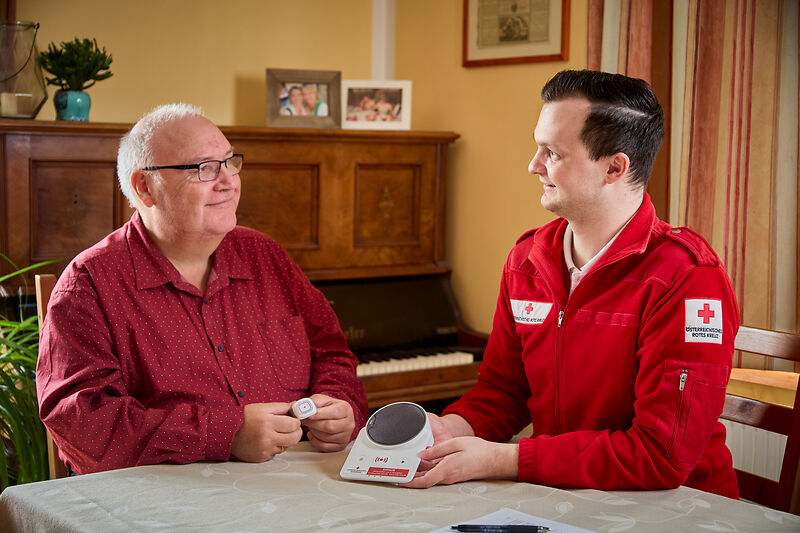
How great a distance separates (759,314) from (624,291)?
1.29 meters

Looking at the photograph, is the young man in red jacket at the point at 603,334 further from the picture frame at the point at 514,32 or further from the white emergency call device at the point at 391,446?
the picture frame at the point at 514,32


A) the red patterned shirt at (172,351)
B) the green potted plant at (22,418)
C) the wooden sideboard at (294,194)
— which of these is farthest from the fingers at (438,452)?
the wooden sideboard at (294,194)

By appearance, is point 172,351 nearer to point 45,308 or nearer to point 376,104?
point 45,308

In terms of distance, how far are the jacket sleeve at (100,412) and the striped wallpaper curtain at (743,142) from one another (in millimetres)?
1671

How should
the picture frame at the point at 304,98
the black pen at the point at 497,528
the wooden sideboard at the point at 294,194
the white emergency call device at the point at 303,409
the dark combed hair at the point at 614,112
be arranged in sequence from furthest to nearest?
A: the picture frame at the point at 304,98 < the wooden sideboard at the point at 294,194 < the white emergency call device at the point at 303,409 < the dark combed hair at the point at 614,112 < the black pen at the point at 497,528

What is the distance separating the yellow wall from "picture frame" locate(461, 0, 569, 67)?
4cm

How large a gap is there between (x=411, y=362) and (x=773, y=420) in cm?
174

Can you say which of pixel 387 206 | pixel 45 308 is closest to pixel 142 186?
pixel 45 308

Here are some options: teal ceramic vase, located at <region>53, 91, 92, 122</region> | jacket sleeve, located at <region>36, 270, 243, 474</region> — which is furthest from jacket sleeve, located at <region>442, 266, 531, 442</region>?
teal ceramic vase, located at <region>53, 91, 92, 122</region>

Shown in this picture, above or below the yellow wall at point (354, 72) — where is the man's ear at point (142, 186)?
below

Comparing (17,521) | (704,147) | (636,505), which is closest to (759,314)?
(704,147)

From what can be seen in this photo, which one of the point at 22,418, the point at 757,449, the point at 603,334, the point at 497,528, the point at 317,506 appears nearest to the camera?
the point at 497,528

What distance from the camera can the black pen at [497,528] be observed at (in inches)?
47.9

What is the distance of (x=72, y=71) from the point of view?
2.96 meters
